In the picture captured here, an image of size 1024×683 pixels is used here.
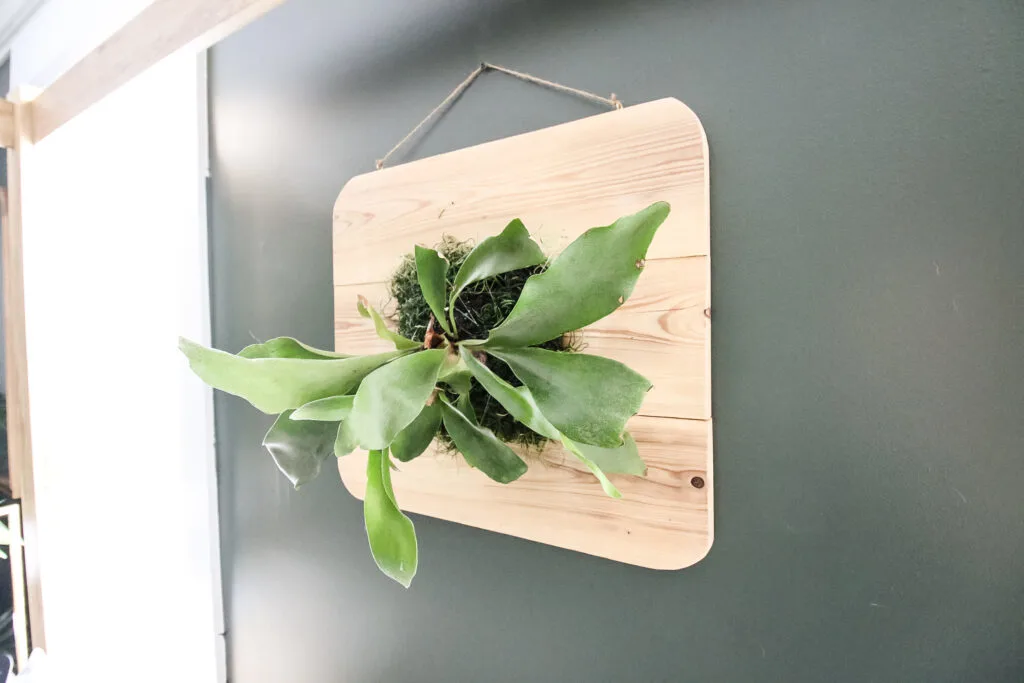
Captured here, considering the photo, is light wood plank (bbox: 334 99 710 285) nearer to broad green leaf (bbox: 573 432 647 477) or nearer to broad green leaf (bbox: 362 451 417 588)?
broad green leaf (bbox: 573 432 647 477)

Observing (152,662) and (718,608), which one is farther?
(152,662)

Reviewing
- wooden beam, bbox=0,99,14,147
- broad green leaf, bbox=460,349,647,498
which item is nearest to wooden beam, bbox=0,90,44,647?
wooden beam, bbox=0,99,14,147

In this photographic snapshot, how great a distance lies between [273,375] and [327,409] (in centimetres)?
5

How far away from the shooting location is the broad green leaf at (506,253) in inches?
17.9

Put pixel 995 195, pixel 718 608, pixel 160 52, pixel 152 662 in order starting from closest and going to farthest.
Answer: pixel 995 195 < pixel 718 608 < pixel 160 52 < pixel 152 662

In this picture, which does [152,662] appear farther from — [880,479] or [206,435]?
[880,479]

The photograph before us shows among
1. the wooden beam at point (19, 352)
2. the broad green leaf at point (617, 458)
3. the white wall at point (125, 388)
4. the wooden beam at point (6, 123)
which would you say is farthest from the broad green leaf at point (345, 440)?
the wooden beam at point (6, 123)

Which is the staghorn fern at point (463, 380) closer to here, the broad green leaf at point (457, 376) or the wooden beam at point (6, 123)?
the broad green leaf at point (457, 376)

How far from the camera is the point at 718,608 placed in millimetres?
623

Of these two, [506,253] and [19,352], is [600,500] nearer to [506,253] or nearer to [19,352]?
[506,253]

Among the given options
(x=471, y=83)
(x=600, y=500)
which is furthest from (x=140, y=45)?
(x=600, y=500)

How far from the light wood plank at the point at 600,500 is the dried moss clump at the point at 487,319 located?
0.27 ft

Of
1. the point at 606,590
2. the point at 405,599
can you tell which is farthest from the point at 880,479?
the point at 405,599

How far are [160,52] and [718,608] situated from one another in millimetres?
1079
